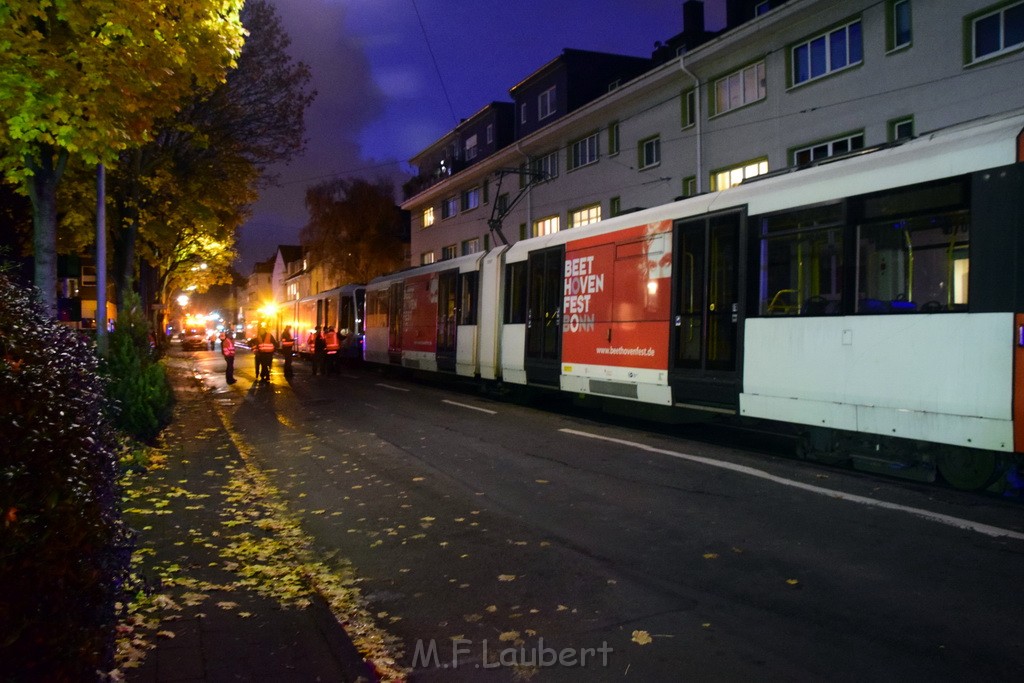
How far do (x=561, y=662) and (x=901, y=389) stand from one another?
5.28 metres

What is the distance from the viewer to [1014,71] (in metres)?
14.8

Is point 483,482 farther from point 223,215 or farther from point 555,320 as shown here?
point 223,215

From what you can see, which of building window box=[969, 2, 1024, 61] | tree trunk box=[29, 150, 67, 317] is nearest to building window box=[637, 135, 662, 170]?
building window box=[969, 2, 1024, 61]

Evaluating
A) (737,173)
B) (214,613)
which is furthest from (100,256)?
(737,173)

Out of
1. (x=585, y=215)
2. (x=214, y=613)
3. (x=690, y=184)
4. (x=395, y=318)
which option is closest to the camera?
(x=214, y=613)

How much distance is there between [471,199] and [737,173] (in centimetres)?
2000

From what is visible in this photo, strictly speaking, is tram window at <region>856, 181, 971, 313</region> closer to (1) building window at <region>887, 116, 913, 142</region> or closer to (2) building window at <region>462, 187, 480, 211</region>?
(1) building window at <region>887, 116, 913, 142</region>

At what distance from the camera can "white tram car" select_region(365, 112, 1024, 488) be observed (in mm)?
6820

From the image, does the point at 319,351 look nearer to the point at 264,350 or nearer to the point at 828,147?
the point at 264,350

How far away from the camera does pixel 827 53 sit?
62.3ft

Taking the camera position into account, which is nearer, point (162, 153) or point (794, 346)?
point (794, 346)

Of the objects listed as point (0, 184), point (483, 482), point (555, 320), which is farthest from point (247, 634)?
point (0, 184)

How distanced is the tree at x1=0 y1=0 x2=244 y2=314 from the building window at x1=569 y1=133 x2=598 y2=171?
716 inches

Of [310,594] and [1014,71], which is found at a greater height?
[1014,71]
